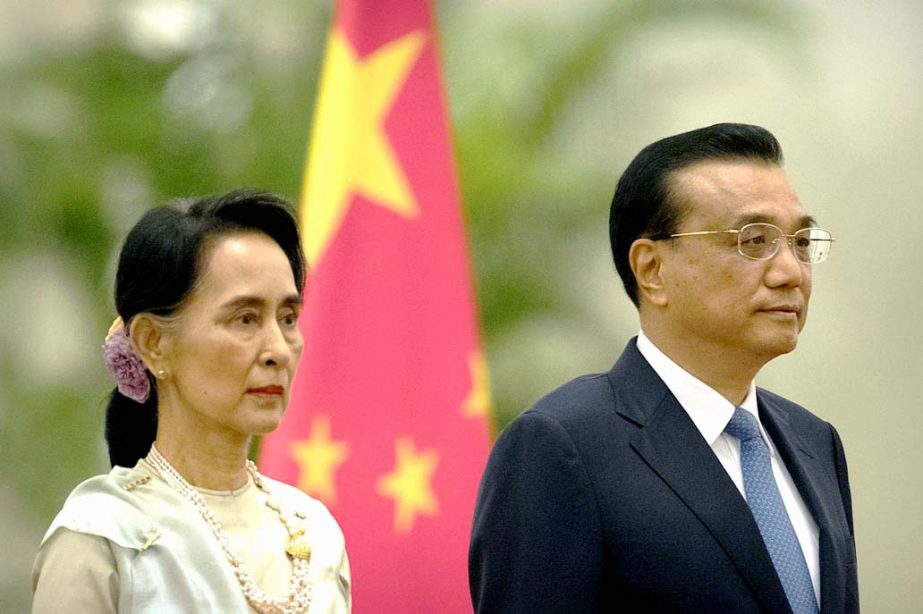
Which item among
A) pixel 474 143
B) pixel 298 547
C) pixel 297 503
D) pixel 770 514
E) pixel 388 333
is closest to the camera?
pixel 770 514

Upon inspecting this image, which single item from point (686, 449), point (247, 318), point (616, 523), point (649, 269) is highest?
point (649, 269)

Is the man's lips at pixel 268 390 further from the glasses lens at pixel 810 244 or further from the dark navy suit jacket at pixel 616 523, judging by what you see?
the glasses lens at pixel 810 244

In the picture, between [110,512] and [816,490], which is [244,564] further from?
[816,490]

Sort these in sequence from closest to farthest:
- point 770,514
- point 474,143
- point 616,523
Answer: point 616,523 → point 770,514 → point 474,143

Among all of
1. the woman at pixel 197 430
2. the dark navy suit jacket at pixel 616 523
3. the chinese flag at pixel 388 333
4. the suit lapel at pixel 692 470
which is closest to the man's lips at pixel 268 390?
the woman at pixel 197 430

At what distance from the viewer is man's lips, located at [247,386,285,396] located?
1.90 m

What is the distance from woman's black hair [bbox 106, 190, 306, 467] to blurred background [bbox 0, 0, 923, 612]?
224 cm

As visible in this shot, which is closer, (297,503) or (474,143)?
(297,503)

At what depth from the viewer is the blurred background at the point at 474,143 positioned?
14.1 ft

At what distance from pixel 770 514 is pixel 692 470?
0.47 ft

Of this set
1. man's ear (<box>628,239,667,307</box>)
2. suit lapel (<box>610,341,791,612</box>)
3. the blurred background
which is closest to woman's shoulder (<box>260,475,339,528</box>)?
suit lapel (<box>610,341,791,612</box>)

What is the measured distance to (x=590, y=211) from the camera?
4.38 m

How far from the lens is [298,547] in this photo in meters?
2.00

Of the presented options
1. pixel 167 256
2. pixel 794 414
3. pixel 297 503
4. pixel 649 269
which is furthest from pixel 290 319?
pixel 794 414
